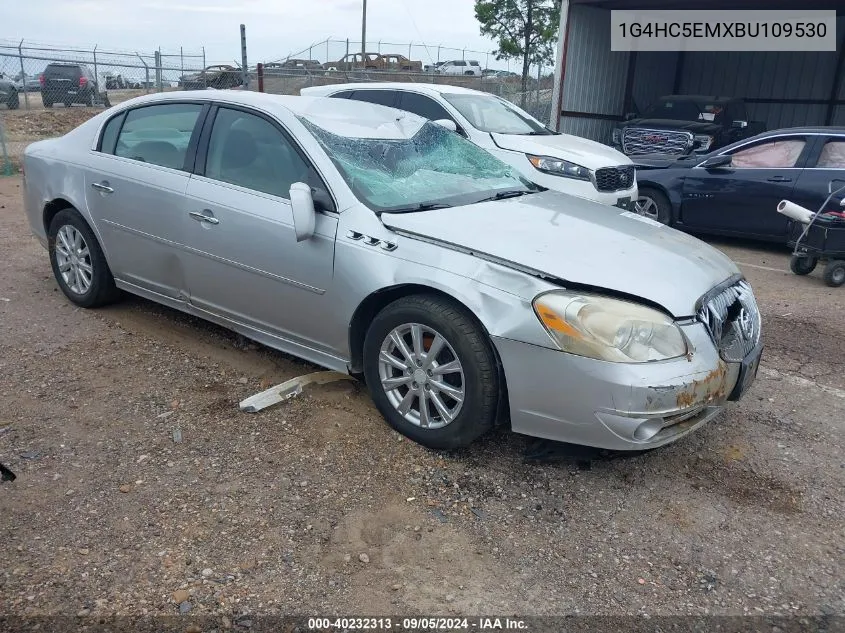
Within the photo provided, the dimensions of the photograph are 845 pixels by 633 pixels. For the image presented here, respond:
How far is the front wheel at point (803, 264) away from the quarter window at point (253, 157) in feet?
18.5

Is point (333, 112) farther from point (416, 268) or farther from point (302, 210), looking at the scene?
point (416, 268)

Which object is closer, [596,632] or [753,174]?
[596,632]

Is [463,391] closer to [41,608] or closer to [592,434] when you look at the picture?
[592,434]

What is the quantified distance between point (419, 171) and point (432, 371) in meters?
1.30

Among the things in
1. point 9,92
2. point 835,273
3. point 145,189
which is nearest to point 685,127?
point 835,273

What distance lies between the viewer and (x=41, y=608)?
2404 mm

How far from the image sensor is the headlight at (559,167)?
7918 mm

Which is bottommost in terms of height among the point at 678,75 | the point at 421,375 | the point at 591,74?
the point at 421,375

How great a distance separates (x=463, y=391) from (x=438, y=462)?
41 cm

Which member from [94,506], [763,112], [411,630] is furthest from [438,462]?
[763,112]

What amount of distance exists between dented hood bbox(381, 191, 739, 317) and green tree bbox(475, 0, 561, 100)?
86.5ft

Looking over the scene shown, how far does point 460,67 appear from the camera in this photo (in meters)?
35.9

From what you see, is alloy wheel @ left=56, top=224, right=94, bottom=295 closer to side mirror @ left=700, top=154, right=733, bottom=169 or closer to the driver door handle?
the driver door handle

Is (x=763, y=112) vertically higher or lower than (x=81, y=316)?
higher
